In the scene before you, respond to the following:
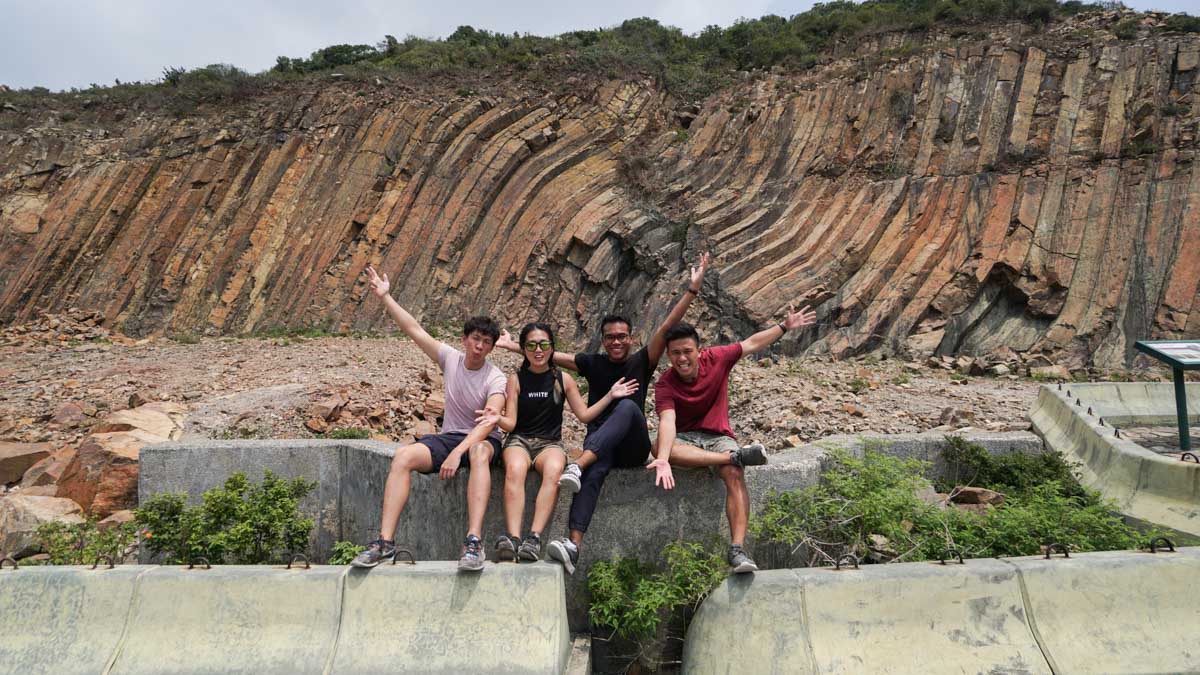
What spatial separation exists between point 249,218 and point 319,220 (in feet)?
6.47

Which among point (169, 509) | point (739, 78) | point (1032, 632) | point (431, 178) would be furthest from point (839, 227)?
point (169, 509)

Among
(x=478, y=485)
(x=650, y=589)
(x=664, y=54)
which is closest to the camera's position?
(x=650, y=589)

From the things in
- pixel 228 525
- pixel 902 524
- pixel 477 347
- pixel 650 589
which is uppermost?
pixel 477 347

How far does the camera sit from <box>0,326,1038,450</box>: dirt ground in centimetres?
841

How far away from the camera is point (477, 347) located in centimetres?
456

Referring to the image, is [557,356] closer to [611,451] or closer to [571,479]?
[611,451]

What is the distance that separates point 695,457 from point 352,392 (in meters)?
6.56

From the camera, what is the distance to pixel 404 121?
2003cm

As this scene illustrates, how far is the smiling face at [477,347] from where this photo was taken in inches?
179

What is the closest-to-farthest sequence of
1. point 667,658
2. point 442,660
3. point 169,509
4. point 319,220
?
point 442,660 → point 667,658 → point 169,509 → point 319,220

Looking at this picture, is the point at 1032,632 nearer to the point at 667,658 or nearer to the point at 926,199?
the point at 667,658

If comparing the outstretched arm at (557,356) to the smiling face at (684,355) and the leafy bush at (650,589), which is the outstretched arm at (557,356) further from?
the leafy bush at (650,589)

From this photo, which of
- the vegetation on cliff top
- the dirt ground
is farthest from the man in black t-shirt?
the vegetation on cliff top

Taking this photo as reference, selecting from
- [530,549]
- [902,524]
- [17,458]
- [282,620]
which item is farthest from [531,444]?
[17,458]
